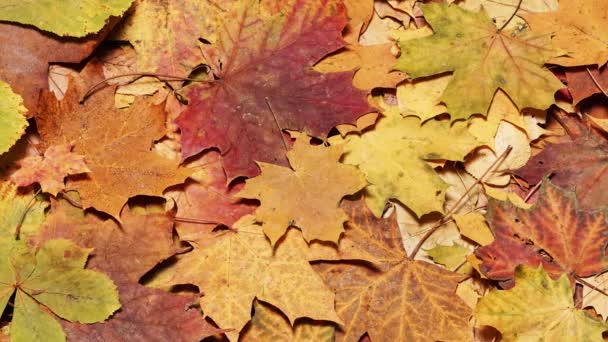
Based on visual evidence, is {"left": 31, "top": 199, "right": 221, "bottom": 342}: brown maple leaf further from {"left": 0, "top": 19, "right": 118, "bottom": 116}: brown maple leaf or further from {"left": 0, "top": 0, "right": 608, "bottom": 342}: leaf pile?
{"left": 0, "top": 19, "right": 118, "bottom": 116}: brown maple leaf

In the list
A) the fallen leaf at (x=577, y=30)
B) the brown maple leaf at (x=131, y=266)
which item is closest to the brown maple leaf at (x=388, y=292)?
the brown maple leaf at (x=131, y=266)

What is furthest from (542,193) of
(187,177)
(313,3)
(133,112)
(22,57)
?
(22,57)

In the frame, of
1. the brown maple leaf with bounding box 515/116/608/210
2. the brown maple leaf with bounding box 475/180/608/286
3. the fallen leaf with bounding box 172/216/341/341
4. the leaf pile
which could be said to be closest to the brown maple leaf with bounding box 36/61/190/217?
the leaf pile

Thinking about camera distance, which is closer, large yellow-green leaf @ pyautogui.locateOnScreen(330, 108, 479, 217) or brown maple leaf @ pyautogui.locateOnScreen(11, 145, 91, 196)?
brown maple leaf @ pyautogui.locateOnScreen(11, 145, 91, 196)

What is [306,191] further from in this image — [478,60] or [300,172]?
[478,60]

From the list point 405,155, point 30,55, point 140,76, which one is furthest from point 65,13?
point 405,155

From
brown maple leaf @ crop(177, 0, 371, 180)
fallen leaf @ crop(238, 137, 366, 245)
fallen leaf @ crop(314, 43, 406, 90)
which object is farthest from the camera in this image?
fallen leaf @ crop(314, 43, 406, 90)
